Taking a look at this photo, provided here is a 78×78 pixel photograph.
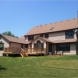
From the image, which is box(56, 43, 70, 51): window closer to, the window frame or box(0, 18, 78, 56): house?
box(0, 18, 78, 56): house

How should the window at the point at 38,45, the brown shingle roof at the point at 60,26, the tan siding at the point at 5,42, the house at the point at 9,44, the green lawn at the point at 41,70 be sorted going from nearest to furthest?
the green lawn at the point at 41,70 → the window at the point at 38,45 → the house at the point at 9,44 → the brown shingle roof at the point at 60,26 → the tan siding at the point at 5,42

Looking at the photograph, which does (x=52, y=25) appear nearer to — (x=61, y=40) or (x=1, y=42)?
(x=61, y=40)

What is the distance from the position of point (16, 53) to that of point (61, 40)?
9.76m

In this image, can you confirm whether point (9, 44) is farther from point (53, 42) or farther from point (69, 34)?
point (69, 34)

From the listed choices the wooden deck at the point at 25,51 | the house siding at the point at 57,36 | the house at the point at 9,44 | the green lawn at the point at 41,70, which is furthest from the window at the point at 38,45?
the green lawn at the point at 41,70

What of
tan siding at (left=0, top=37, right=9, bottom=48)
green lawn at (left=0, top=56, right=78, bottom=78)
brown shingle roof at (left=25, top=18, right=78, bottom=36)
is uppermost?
brown shingle roof at (left=25, top=18, right=78, bottom=36)

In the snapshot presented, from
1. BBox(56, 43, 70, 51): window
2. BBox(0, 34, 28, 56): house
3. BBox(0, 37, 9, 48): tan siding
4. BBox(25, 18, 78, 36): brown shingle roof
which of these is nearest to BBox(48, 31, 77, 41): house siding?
BBox(25, 18, 78, 36): brown shingle roof

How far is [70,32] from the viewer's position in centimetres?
3127

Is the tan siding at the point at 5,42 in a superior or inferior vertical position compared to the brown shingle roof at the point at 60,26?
inferior

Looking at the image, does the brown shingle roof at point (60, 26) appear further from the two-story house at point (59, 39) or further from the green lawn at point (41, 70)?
the green lawn at point (41, 70)

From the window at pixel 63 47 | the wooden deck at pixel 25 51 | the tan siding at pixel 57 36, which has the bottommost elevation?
the wooden deck at pixel 25 51

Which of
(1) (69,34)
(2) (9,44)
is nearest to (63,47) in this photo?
(1) (69,34)

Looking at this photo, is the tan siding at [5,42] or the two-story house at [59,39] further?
the tan siding at [5,42]

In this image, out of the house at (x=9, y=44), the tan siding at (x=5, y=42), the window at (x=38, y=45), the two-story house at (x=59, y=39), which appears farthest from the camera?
the tan siding at (x=5, y=42)
